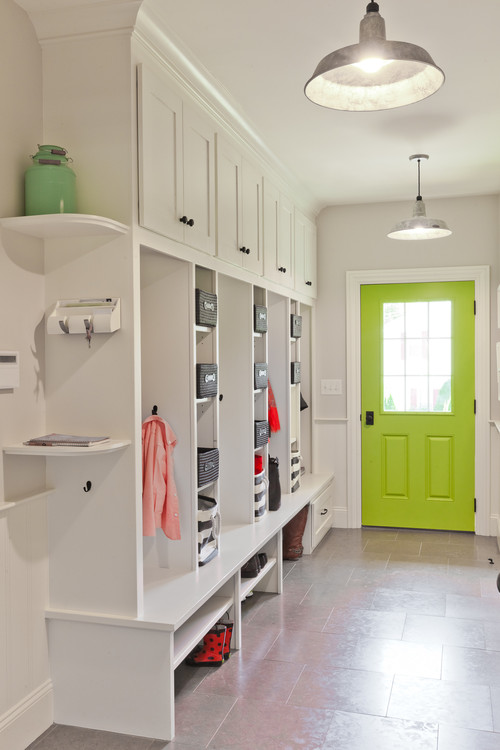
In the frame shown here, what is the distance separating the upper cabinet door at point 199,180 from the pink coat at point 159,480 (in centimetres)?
84

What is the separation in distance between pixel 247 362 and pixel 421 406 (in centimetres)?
218

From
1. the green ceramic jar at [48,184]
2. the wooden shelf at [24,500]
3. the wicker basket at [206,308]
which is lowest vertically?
the wooden shelf at [24,500]

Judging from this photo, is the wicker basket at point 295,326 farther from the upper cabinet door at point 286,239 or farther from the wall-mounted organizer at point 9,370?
the wall-mounted organizer at point 9,370

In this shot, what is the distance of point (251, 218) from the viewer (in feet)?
12.9

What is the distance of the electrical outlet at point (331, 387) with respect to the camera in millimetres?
5758

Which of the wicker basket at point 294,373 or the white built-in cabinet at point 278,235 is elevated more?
the white built-in cabinet at point 278,235

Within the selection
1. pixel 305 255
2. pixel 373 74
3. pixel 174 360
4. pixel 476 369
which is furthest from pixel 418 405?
pixel 373 74

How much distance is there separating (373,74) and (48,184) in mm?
1178

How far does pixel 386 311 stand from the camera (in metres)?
5.67

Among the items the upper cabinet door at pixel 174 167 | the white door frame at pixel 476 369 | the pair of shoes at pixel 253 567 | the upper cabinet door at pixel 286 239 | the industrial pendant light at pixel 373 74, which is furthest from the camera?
the white door frame at pixel 476 369

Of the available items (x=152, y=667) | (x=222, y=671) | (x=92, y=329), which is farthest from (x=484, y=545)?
(x=92, y=329)

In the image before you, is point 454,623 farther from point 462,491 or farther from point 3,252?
point 3,252

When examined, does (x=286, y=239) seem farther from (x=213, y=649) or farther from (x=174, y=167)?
(x=213, y=649)

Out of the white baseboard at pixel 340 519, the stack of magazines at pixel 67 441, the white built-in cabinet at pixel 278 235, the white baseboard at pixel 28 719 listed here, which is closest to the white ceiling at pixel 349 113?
the white built-in cabinet at pixel 278 235
